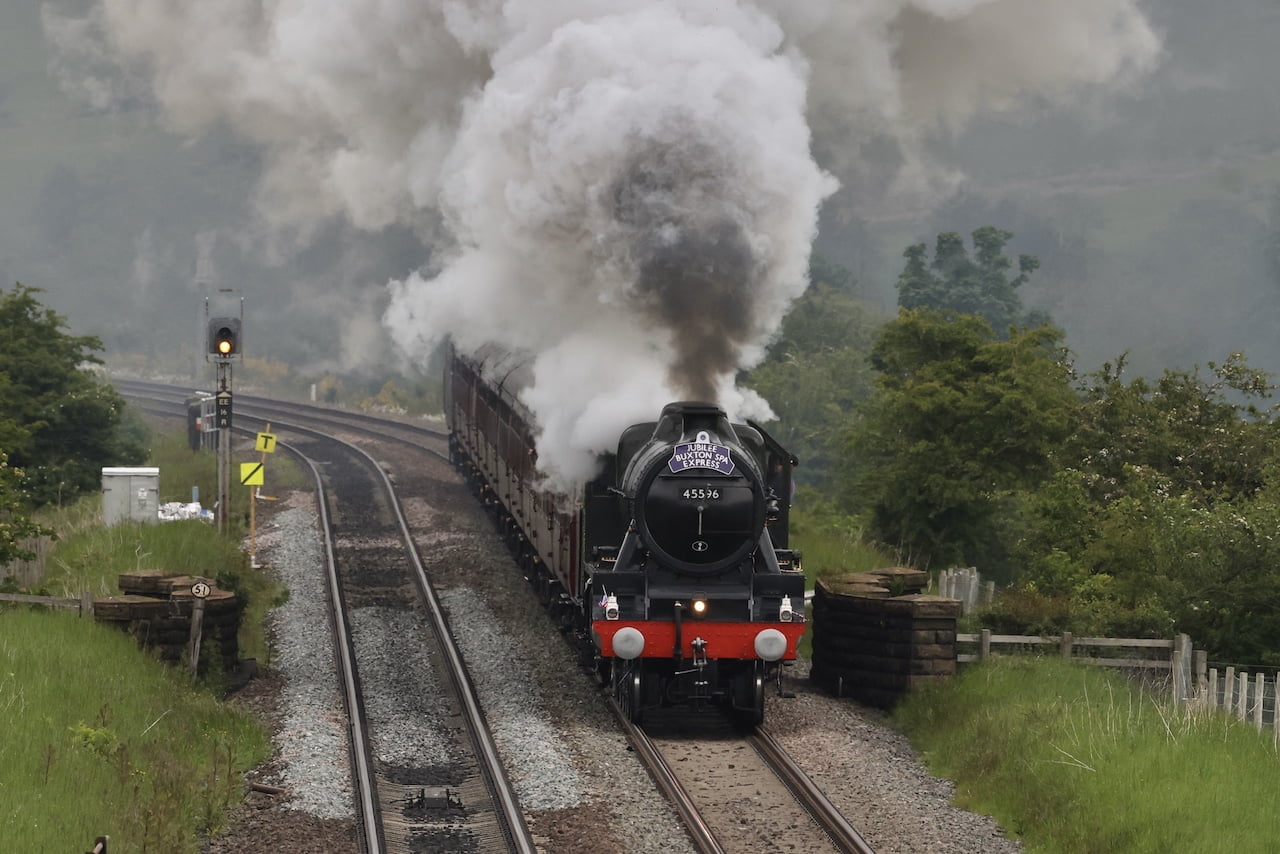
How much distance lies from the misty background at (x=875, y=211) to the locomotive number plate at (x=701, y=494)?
27484 millimetres

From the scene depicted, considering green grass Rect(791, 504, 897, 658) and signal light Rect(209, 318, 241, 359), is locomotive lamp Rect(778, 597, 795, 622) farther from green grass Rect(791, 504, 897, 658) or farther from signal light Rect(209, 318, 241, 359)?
signal light Rect(209, 318, 241, 359)

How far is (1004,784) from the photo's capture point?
12.3 metres

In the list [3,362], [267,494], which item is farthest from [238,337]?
[3,362]

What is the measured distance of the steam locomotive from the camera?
44.8 feet

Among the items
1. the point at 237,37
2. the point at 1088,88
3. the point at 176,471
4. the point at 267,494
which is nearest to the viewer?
the point at 267,494

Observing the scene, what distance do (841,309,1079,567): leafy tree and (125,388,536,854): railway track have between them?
9.94 m

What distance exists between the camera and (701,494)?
44.6 ft

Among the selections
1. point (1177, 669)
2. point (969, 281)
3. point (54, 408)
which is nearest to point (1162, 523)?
point (1177, 669)

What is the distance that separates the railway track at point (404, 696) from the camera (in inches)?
447

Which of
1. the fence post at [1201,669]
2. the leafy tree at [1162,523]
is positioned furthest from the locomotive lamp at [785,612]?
the fence post at [1201,669]

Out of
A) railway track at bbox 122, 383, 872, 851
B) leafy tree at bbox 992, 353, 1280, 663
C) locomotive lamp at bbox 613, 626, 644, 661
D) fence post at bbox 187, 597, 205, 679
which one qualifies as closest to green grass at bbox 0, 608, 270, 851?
fence post at bbox 187, 597, 205, 679

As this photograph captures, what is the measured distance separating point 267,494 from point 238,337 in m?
7.38

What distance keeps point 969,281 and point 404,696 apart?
6078cm

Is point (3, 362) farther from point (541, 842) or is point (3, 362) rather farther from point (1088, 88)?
point (1088, 88)
